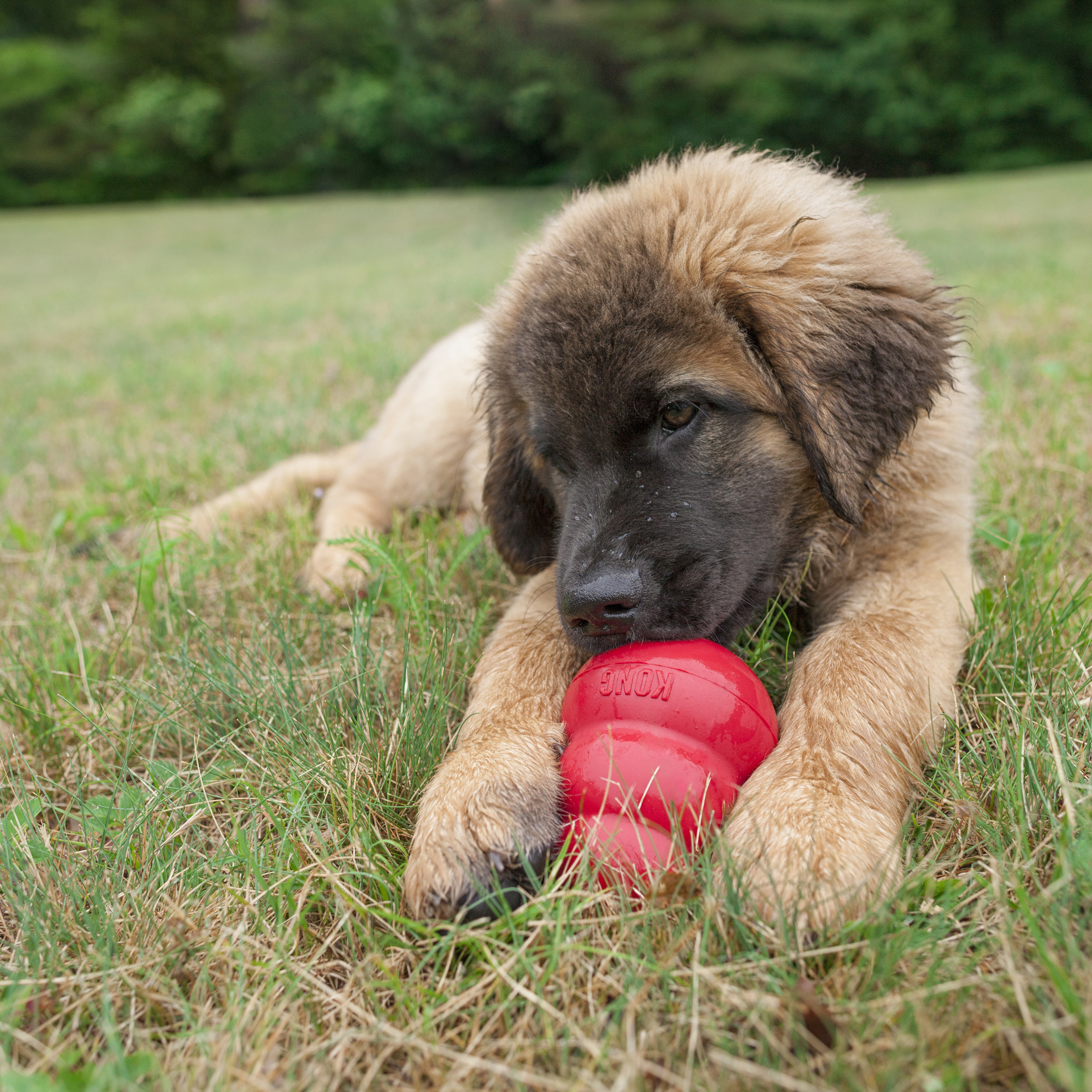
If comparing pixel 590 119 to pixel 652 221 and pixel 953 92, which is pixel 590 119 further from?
pixel 652 221

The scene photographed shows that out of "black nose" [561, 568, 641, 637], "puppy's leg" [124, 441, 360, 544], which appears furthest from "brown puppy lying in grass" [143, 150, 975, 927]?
"puppy's leg" [124, 441, 360, 544]

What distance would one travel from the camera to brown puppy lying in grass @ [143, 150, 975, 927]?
1605mm

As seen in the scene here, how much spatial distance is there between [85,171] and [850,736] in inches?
1737

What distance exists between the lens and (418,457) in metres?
3.45

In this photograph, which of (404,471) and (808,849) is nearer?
(808,849)

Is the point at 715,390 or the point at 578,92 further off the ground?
the point at 578,92

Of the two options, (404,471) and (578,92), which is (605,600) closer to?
(404,471)

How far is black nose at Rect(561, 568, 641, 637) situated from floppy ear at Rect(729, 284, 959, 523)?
0.57 meters

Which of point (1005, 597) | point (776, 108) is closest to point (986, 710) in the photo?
point (1005, 597)

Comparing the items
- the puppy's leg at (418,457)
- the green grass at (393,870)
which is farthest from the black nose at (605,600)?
the puppy's leg at (418,457)

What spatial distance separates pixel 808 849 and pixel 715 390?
108 cm

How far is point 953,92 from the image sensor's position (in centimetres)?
3048

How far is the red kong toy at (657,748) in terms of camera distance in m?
1.46

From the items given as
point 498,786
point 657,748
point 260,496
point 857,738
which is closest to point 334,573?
point 260,496
